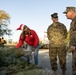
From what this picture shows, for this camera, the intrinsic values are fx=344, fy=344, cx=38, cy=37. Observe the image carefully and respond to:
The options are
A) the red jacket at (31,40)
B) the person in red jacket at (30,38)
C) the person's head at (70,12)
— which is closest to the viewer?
the person's head at (70,12)

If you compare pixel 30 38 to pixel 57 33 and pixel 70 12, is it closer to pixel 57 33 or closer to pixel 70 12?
pixel 57 33

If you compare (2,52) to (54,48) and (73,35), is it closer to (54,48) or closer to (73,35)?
(54,48)

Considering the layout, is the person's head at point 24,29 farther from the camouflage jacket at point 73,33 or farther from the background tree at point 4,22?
the background tree at point 4,22

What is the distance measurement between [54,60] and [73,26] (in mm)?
3341

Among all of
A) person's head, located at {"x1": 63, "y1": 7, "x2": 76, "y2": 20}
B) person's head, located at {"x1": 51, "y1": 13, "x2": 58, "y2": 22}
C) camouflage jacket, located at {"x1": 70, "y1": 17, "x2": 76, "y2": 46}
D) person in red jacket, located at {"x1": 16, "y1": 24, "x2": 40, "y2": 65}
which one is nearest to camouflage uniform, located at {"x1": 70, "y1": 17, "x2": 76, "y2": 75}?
camouflage jacket, located at {"x1": 70, "y1": 17, "x2": 76, "y2": 46}

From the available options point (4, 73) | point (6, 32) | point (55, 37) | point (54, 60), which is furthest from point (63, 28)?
point (6, 32)

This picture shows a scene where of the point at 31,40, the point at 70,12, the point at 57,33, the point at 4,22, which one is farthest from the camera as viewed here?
the point at 4,22

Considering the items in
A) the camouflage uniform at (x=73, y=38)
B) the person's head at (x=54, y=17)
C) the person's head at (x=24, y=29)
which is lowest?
the camouflage uniform at (x=73, y=38)

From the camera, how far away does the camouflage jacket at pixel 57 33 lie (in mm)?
10711

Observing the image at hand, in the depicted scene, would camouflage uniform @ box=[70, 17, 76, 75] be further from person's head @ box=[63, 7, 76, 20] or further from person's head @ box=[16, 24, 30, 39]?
person's head @ box=[16, 24, 30, 39]

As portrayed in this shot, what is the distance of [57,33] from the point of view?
10758 mm

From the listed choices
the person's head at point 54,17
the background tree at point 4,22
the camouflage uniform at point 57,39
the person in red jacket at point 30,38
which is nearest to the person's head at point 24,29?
the person in red jacket at point 30,38

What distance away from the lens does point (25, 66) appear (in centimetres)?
1014

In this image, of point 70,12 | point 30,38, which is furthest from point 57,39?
point 70,12
